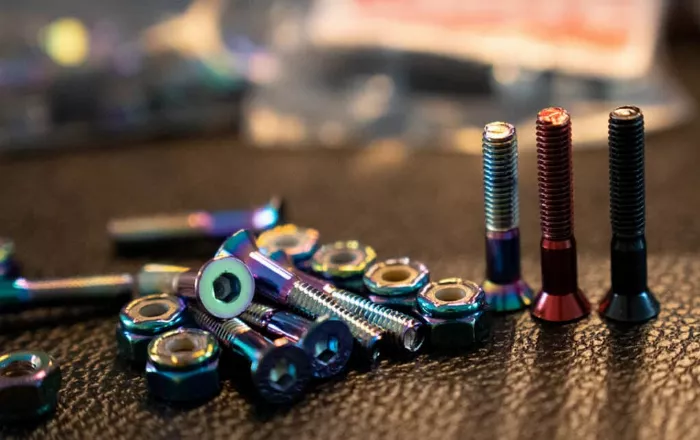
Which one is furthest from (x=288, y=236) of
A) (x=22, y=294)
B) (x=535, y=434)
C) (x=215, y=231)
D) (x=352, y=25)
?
(x=352, y=25)

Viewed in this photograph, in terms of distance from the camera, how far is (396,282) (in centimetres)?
93

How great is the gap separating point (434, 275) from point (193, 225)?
0.32m

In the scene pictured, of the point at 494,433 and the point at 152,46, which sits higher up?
the point at 152,46

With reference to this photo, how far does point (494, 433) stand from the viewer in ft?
2.50

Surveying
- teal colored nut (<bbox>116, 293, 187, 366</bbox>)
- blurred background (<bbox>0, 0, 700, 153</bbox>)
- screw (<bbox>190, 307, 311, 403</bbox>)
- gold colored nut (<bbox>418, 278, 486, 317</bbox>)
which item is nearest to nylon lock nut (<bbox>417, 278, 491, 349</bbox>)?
gold colored nut (<bbox>418, 278, 486, 317</bbox>)

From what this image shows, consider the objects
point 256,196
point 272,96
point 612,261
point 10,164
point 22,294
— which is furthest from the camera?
point 272,96

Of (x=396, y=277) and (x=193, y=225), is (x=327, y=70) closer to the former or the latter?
(x=193, y=225)

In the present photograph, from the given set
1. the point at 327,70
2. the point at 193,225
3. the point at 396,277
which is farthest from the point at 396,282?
the point at 327,70

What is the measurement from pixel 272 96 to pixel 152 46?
260mm

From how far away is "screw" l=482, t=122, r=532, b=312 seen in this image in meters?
0.88

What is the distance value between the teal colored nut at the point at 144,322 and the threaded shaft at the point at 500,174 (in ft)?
1.04

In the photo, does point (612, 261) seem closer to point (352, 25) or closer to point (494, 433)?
point (494, 433)

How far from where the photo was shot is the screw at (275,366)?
2.62ft

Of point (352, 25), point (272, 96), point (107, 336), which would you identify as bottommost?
point (107, 336)
